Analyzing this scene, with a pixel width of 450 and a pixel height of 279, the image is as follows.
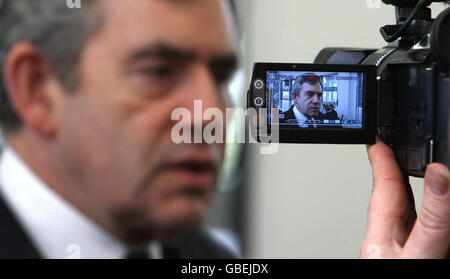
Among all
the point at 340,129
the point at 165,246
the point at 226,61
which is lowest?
the point at 165,246

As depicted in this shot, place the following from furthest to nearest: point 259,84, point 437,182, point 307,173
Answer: point 307,173, point 259,84, point 437,182

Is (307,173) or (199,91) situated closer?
(199,91)

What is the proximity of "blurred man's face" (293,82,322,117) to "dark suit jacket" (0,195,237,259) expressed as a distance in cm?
34

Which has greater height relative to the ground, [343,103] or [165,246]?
[343,103]

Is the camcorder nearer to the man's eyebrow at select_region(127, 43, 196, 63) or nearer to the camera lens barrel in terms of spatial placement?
the camera lens barrel

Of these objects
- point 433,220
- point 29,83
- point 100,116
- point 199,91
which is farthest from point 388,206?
point 29,83

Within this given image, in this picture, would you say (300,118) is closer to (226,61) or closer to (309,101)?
(309,101)

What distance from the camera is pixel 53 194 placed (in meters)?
0.88

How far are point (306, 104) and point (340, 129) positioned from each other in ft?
A: 0.21

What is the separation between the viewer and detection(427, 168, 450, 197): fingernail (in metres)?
0.60

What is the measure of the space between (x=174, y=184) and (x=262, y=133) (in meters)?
0.22

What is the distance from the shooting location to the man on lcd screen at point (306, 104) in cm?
77

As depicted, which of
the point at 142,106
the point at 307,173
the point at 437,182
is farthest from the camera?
the point at 307,173

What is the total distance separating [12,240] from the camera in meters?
0.88
